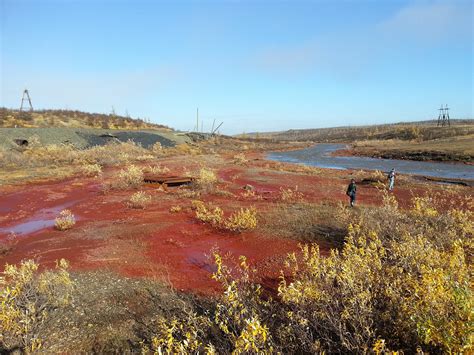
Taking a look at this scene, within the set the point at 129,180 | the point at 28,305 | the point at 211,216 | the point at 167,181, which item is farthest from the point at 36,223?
the point at 28,305

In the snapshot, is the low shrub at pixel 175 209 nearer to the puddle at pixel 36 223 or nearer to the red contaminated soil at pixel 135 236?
the red contaminated soil at pixel 135 236

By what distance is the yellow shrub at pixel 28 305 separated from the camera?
4898mm

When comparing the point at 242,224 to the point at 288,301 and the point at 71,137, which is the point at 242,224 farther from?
the point at 71,137

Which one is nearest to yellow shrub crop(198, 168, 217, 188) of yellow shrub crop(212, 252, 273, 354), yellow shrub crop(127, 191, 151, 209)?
yellow shrub crop(127, 191, 151, 209)

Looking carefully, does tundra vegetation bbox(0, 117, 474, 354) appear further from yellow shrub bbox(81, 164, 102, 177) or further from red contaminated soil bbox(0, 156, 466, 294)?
yellow shrub bbox(81, 164, 102, 177)

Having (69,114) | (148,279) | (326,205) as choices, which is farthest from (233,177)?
(69,114)

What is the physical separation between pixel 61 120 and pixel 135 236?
4526 centimetres

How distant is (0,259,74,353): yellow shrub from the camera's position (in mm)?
4898

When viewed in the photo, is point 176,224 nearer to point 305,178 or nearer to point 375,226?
point 375,226

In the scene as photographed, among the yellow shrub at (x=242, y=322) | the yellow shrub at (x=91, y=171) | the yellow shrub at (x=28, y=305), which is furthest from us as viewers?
the yellow shrub at (x=91, y=171)

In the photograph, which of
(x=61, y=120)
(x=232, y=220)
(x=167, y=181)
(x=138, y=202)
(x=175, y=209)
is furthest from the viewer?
(x=61, y=120)

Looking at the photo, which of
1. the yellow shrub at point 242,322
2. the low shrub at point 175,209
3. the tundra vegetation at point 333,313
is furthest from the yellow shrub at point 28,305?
the low shrub at point 175,209

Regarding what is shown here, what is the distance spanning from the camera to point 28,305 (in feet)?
17.3

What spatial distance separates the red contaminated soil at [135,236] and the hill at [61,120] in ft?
97.3
